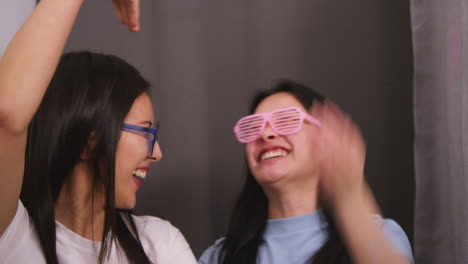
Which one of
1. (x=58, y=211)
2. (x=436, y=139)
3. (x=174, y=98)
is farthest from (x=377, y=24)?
(x=58, y=211)

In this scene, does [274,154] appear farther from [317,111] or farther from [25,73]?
[25,73]

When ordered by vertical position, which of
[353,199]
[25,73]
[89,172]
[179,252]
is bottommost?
[179,252]

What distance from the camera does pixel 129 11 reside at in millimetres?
771

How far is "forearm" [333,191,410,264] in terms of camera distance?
0.93m

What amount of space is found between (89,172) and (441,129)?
0.95m

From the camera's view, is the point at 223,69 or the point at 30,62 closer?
the point at 30,62

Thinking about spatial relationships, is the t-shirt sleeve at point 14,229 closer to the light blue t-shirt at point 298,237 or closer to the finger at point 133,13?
the finger at point 133,13

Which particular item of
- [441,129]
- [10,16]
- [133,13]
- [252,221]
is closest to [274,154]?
[252,221]

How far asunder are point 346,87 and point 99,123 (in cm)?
92

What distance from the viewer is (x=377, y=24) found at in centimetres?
146

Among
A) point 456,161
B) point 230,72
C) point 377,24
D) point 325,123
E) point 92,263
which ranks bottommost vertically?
point 92,263

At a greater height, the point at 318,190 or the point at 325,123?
the point at 325,123

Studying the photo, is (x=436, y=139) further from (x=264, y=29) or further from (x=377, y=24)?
(x=264, y=29)

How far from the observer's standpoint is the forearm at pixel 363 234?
93 centimetres
